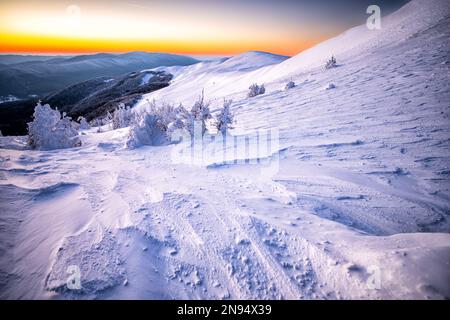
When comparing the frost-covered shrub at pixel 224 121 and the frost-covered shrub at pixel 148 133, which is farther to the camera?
the frost-covered shrub at pixel 224 121

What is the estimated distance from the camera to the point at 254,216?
2254 mm

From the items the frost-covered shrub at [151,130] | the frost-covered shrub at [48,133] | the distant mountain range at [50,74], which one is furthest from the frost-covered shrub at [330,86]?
the distant mountain range at [50,74]

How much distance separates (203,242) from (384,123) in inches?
147

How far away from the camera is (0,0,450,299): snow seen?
163 cm

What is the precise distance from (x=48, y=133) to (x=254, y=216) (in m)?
5.02

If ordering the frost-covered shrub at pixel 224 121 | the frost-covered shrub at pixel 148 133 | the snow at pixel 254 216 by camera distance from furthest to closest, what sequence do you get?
the frost-covered shrub at pixel 224 121 → the frost-covered shrub at pixel 148 133 → the snow at pixel 254 216

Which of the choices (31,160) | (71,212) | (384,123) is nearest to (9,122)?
(31,160)

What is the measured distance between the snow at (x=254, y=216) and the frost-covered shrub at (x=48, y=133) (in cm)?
65

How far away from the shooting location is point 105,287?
5.25ft

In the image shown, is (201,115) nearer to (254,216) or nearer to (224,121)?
(224,121)

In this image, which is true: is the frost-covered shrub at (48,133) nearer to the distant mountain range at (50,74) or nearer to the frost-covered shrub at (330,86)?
the frost-covered shrub at (330,86)

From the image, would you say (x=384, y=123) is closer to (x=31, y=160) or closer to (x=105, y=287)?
(x=105, y=287)

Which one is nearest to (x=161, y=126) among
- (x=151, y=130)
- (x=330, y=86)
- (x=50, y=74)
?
(x=151, y=130)

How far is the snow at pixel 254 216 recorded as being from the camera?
163cm
